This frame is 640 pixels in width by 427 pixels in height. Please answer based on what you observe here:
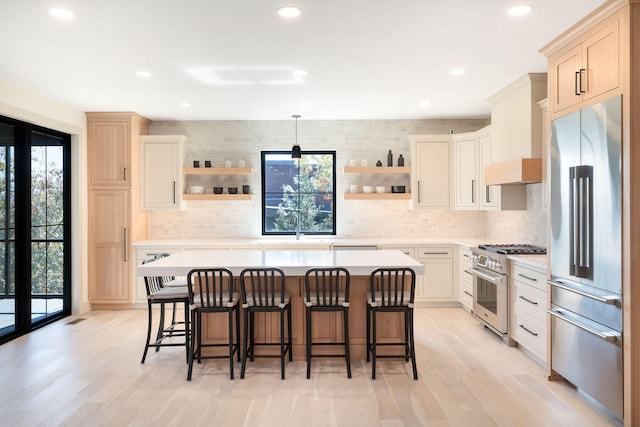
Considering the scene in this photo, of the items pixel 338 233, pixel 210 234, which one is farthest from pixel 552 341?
pixel 210 234

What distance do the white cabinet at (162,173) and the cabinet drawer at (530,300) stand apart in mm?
4708

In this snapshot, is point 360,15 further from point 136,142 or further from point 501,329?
point 136,142

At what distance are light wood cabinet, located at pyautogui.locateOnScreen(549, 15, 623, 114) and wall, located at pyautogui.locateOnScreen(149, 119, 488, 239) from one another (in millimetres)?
3435

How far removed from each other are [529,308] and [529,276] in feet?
0.99

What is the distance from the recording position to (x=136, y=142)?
21.5 feet

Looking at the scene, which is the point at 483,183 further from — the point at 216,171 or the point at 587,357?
the point at 216,171

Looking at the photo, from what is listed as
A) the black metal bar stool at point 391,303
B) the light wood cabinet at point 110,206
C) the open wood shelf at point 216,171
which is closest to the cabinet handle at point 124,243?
the light wood cabinet at point 110,206

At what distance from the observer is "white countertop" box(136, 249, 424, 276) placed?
3.91m

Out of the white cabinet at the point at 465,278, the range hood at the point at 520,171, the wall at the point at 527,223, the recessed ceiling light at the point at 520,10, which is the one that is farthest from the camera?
the white cabinet at the point at 465,278

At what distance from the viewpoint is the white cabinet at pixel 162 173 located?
668cm

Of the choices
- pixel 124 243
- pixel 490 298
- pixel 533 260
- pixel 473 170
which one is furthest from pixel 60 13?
pixel 473 170

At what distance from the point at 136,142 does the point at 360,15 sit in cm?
444

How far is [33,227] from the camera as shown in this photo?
5383 mm

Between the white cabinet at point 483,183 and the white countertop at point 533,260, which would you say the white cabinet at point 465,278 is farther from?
the white countertop at point 533,260
